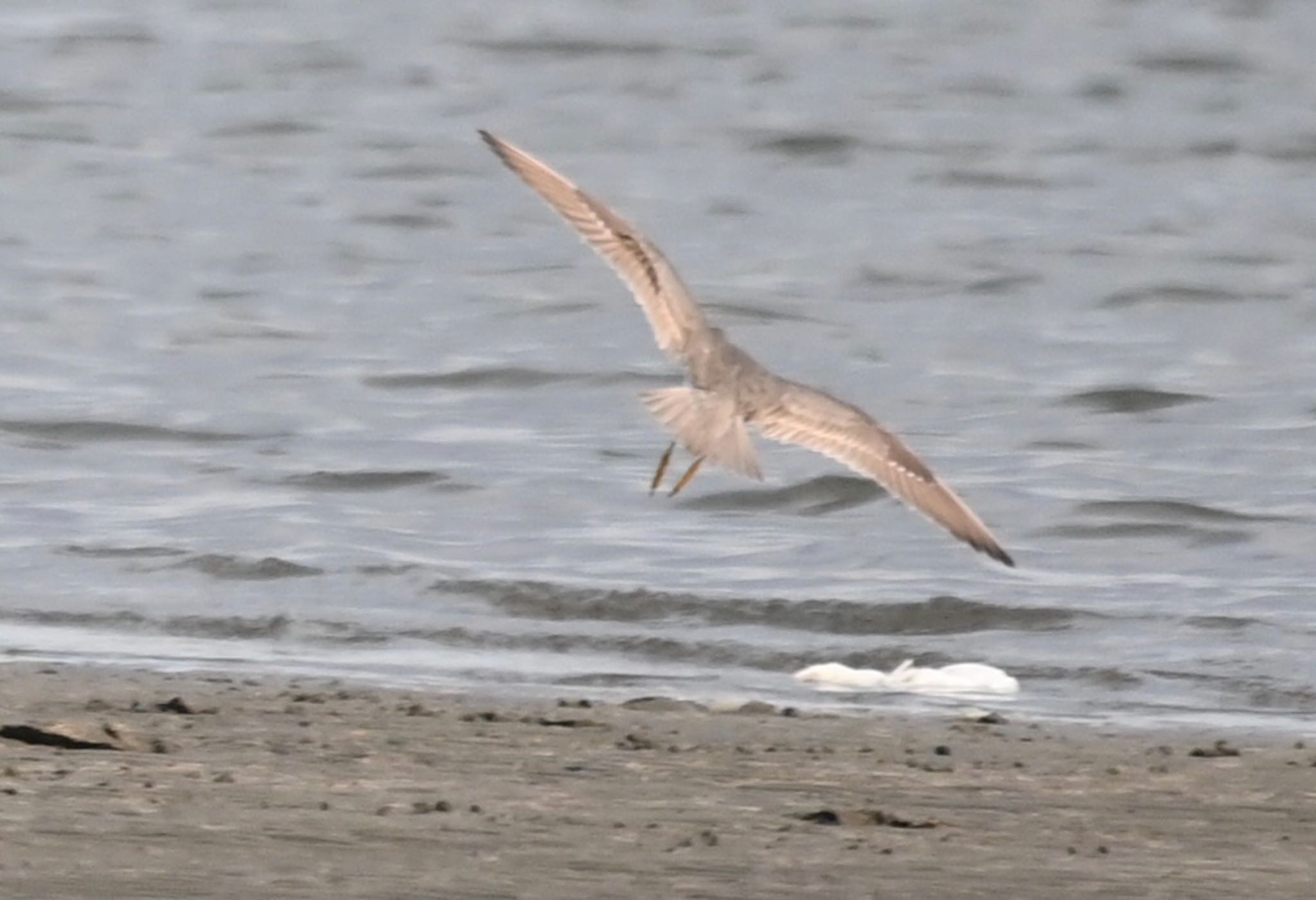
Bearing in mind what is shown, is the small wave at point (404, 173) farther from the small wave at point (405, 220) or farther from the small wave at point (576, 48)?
the small wave at point (576, 48)

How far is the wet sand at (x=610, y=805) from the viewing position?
4.20m

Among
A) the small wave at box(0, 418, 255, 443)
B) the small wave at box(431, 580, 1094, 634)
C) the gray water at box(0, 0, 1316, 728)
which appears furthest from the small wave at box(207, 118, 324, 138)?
the small wave at box(431, 580, 1094, 634)

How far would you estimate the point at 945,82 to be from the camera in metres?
20.6

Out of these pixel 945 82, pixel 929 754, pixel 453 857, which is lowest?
pixel 945 82

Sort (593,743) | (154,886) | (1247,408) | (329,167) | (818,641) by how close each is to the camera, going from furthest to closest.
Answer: (329,167), (1247,408), (818,641), (593,743), (154,886)

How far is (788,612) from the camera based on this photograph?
8.25 meters

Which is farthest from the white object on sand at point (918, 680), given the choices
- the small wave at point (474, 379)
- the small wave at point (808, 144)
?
the small wave at point (808, 144)

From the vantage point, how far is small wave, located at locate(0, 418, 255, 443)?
444 inches

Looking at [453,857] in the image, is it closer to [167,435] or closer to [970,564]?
[970,564]

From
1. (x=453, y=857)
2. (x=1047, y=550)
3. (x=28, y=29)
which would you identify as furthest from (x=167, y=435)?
(x=28, y=29)

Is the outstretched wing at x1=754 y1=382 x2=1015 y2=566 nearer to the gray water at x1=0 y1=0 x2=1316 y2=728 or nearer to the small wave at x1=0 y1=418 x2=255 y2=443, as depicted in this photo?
the gray water at x1=0 y1=0 x2=1316 y2=728

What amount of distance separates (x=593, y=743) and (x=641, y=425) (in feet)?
21.6

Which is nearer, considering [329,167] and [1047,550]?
[1047,550]

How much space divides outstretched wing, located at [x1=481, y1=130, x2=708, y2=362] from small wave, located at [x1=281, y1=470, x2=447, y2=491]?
369cm
